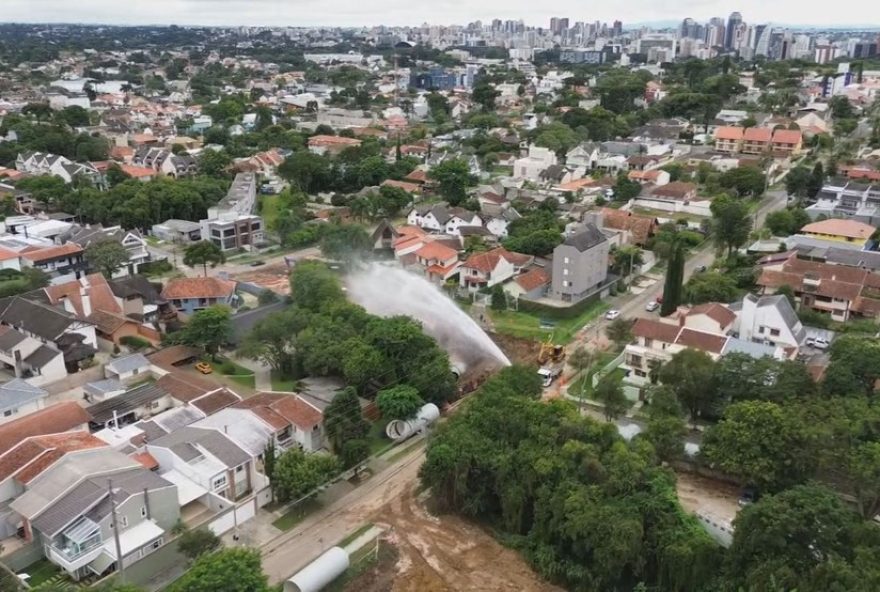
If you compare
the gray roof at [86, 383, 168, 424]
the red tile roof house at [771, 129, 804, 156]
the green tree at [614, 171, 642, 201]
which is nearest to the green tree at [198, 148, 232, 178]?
the green tree at [614, 171, 642, 201]

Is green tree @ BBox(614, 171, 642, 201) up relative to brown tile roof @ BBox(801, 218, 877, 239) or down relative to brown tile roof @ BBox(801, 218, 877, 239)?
down

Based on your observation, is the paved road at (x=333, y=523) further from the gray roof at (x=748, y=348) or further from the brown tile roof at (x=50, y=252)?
the brown tile roof at (x=50, y=252)

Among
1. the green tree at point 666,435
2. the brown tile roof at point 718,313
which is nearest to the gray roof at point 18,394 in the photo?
the green tree at point 666,435

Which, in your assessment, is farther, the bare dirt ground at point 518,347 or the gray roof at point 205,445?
the bare dirt ground at point 518,347

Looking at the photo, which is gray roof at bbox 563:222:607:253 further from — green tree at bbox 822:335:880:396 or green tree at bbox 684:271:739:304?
green tree at bbox 822:335:880:396

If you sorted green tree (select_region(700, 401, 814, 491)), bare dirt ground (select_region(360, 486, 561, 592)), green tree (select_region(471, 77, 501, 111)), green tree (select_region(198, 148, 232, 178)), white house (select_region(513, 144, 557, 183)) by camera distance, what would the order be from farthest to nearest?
green tree (select_region(471, 77, 501, 111))
white house (select_region(513, 144, 557, 183))
green tree (select_region(198, 148, 232, 178))
green tree (select_region(700, 401, 814, 491))
bare dirt ground (select_region(360, 486, 561, 592))

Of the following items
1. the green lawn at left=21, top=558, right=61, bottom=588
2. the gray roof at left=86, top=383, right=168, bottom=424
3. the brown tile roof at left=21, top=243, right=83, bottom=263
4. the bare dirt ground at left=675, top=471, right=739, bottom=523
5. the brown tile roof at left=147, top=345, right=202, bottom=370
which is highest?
the brown tile roof at left=21, top=243, right=83, bottom=263

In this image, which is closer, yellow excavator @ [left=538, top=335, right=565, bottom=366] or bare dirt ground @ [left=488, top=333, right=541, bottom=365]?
yellow excavator @ [left=538, top=335, right=565, bottom=366]

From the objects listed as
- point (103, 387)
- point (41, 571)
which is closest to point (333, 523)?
point (41, 571)
